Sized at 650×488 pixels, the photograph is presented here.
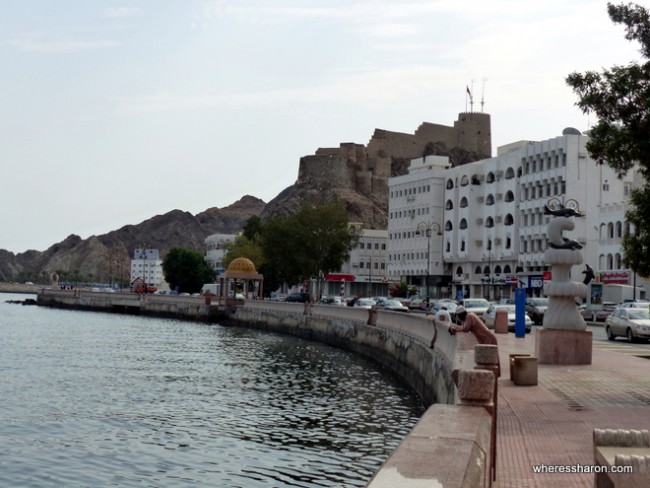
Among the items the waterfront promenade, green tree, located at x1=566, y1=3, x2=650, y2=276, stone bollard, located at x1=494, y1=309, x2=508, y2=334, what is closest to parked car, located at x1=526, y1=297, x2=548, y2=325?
stone bollard, located at x1=494, y1=309, x2=508, y2=334

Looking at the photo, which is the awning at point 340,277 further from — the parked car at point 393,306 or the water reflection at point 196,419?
the water reflection at point 196,419

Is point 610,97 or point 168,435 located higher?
point 610,97

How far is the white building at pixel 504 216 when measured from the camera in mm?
98188

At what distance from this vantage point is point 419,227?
128500 mm

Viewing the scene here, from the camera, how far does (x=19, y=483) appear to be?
17234 mm

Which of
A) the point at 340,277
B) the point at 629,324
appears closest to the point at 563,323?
the point at 629,324

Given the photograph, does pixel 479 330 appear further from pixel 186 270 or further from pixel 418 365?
pixel 186 270

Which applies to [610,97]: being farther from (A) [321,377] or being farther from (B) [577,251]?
(A) [321,377]

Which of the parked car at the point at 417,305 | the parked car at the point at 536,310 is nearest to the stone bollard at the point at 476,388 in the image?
the parked car at the point at 536,310

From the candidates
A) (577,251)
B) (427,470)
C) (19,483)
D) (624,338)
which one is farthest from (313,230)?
(427,470)

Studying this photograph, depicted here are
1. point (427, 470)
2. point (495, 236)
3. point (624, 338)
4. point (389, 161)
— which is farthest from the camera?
point (389, 161)

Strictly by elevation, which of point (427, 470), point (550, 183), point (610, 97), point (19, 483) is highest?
point (550, 183)

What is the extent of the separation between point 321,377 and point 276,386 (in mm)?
4209

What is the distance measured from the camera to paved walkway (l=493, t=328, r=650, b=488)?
11.2 meters
